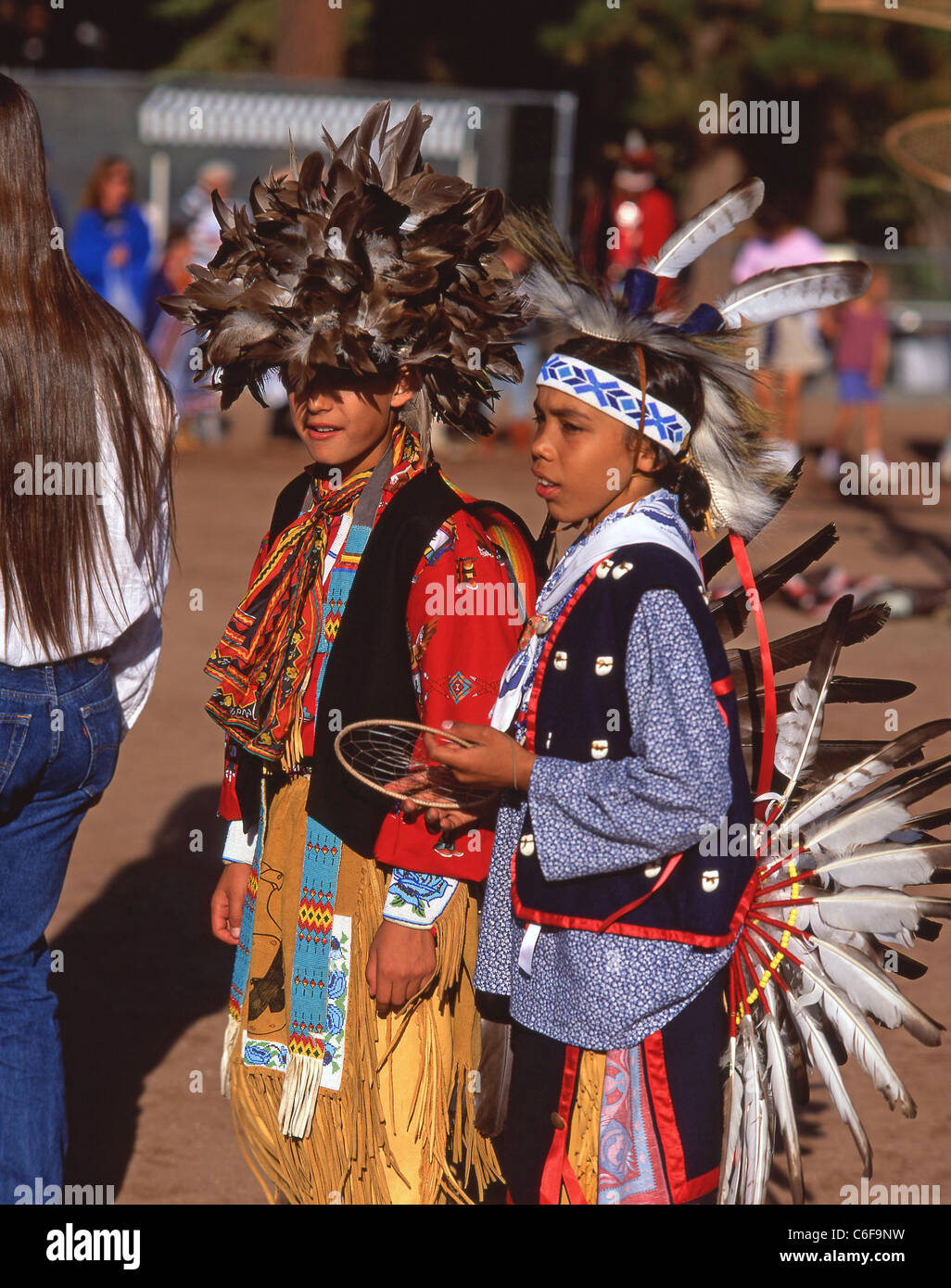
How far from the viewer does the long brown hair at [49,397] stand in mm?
2533

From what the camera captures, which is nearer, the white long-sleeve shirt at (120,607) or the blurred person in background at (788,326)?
the white long-sleeve shirt at (120,607)

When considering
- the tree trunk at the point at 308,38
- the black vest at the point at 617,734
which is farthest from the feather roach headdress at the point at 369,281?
the tree trunk at the point at 308,38

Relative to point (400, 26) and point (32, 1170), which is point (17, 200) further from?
point (400, 26)

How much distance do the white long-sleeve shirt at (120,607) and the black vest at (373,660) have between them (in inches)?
16.5

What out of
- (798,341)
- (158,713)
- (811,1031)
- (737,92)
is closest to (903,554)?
(798,341)

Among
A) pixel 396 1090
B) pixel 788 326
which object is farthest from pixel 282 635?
→ pixel 788 326

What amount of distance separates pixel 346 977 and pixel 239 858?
0.37 m

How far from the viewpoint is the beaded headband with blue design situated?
2357 mm

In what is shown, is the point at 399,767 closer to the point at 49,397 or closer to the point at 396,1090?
the point at 396,1090

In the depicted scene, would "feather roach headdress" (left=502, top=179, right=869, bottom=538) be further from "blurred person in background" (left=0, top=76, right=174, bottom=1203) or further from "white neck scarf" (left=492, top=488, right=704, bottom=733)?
"blurred person in background" (left=0, top=76, right=174, bottom=1203)

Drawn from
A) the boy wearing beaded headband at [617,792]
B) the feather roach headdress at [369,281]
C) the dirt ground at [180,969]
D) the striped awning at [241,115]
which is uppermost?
the striped awning at [241,115]

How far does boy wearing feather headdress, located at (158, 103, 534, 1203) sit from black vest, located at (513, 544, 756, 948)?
18 cm

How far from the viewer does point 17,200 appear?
8.29 ft

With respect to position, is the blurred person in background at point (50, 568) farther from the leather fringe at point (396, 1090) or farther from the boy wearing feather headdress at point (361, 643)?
the leather fringe at point (396, 1090)
